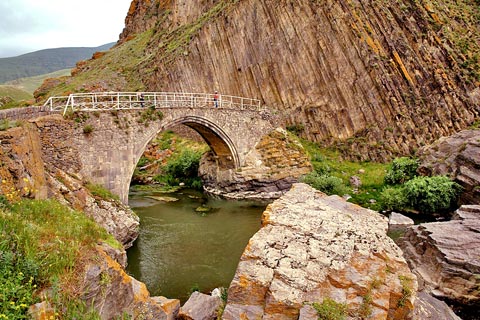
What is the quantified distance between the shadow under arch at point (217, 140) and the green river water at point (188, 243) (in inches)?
173

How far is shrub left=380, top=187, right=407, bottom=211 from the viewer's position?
859 inches

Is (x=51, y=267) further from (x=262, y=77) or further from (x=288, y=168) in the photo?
(x=262, y=77)

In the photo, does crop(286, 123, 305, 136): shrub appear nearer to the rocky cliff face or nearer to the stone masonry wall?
the rocky cliff face

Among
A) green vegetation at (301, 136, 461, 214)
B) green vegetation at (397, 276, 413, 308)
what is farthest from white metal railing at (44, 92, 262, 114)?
green vegetation at (397, 276, 413, 308)

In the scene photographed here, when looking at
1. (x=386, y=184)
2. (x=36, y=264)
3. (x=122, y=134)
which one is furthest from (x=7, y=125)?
(x=386, y=184)

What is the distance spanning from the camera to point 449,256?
12.0 metres

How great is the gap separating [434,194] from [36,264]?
21.6 metres

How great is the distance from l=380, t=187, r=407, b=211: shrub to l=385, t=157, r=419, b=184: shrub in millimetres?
2583

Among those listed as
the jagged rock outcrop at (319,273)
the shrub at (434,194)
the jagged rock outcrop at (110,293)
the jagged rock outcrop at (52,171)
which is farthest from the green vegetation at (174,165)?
the jagged rock outcrop at (110,293)

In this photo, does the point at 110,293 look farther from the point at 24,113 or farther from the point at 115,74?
the point at 115,74

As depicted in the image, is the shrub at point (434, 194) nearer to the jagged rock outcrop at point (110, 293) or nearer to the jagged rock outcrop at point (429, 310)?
the jagged rock outcrop at point (429, 310)

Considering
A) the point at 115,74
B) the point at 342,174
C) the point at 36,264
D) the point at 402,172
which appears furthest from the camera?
the point at 115,74

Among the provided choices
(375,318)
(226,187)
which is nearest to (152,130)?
(226,187)

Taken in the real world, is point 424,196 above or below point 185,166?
below
